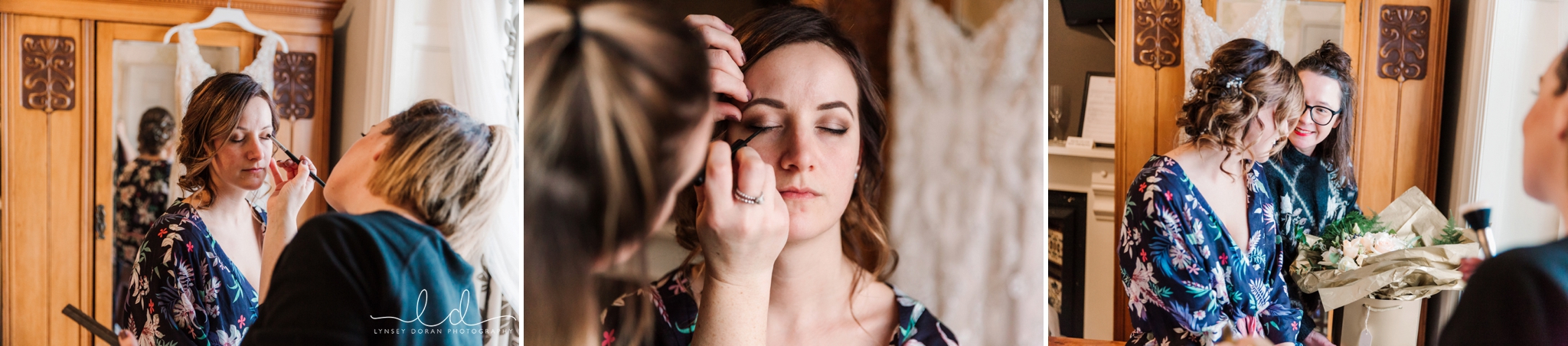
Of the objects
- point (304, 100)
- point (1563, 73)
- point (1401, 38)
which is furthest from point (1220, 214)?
point (304, 100)

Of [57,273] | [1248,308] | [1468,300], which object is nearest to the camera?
[1468,300]

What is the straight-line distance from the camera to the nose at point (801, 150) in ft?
4.91

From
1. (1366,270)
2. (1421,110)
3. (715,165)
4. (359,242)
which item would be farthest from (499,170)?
(1421,110)

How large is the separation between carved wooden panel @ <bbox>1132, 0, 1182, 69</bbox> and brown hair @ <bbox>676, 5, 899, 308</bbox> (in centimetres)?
53

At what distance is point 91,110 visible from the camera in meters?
1.63

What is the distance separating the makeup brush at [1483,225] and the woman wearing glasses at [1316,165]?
0.56 feet

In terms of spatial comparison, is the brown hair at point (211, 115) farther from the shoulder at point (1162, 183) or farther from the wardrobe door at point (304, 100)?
the shoulder at point (1162, 183)

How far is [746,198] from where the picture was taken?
150cm

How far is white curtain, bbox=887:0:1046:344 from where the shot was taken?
1.55 m

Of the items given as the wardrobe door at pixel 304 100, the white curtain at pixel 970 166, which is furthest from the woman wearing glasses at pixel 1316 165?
the wardrobe door at pixel 304 100

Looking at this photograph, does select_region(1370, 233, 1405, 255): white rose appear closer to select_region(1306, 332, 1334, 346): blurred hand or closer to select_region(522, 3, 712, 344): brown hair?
select_region(1306, 332, 1334, 346): blurred hand

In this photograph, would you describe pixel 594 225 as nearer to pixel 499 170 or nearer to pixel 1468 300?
pixel 499 170

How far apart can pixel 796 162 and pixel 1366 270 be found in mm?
1066

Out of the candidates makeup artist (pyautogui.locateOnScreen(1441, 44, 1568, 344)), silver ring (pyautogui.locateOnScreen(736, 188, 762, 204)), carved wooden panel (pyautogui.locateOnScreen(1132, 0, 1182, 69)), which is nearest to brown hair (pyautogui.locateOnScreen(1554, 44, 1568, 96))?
makeup artist (pyautogui.locateOnScreen(1441, 44, 1568, 344))
